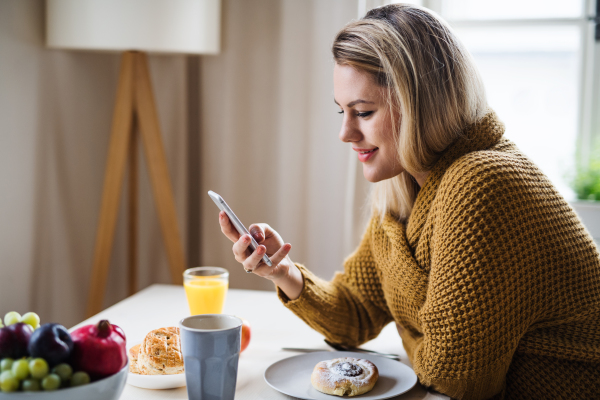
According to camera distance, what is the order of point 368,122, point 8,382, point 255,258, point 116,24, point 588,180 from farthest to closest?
point 588,180 < point 116,24 < point 368,122 < point 255,258 < point 8,382

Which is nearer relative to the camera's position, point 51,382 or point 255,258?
point 51,382

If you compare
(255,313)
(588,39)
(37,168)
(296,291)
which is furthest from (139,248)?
(588,39)

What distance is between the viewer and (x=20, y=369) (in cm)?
54

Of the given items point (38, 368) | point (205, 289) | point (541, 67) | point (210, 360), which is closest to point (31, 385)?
point (38, 368)

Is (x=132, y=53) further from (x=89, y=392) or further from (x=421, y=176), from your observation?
(x=89, y=392)

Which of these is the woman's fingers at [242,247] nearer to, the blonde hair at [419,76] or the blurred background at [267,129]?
the blonde hair at [419,76]

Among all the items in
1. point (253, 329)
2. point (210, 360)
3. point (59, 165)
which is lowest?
point (253, 329)

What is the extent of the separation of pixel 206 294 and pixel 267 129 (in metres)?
1.13

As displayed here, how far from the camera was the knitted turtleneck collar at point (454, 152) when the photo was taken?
0.99 metres

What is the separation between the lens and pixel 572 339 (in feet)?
2.98

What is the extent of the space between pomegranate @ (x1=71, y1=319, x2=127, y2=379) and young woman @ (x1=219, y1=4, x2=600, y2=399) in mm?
333

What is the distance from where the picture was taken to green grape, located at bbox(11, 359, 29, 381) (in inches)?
21.1

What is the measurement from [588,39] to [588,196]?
0.58 meters

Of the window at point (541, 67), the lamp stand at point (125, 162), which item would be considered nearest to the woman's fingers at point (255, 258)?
the lamp stand at point (125, 162)
